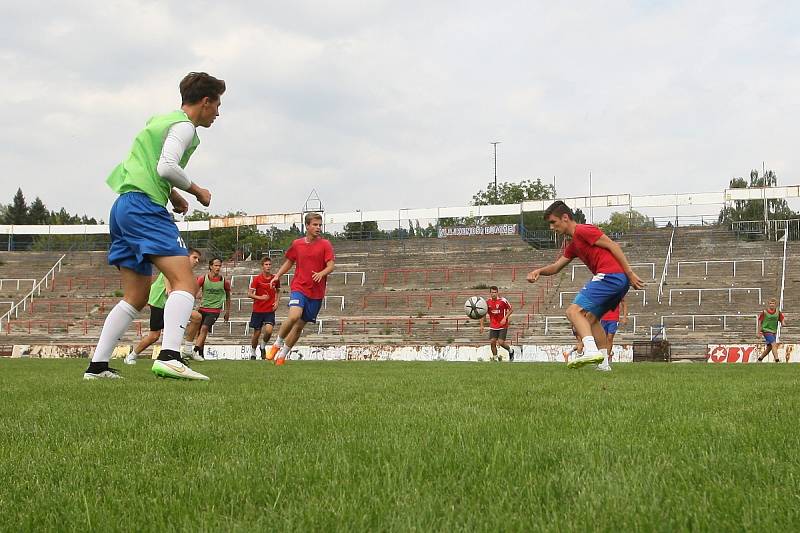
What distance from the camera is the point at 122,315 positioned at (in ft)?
24.9

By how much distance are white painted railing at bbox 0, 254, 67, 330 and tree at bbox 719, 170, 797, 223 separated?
40.2 meters

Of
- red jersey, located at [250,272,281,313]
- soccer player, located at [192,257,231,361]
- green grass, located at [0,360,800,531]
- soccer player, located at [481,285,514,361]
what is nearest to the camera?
green grass, located at [0,360,800,531]

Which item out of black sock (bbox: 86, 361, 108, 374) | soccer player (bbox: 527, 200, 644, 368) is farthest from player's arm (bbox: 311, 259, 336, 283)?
black sock (bbox: 86, 361, 108, 374)

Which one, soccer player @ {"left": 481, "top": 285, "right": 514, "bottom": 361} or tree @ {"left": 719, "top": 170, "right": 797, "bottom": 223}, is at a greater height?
tree @ {"left": 719, "top": 170, "right": 797, "bottom": 223}

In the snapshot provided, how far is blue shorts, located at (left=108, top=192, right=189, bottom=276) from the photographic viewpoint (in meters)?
6.93

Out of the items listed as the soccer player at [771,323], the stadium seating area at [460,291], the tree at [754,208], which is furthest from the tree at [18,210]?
the soccer player at [771,323]

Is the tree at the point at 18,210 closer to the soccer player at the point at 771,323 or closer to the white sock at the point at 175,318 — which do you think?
the soccer player at the point at 771,323

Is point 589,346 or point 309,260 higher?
point 309,260

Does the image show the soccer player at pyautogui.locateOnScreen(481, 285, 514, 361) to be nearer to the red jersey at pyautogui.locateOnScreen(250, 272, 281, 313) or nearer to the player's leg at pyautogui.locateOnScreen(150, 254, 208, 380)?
the red jersey at pyautogui.locateOnScreen(250, 272, 281, 313)

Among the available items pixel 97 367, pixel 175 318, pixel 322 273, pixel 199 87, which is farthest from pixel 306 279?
pixel 175 318

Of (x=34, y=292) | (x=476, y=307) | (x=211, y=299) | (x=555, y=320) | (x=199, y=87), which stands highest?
(x=199, y=87)

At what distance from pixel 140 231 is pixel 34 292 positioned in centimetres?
4582

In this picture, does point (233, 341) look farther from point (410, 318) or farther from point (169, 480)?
point (169, 480)

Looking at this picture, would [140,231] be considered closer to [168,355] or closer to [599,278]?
[168,355]
